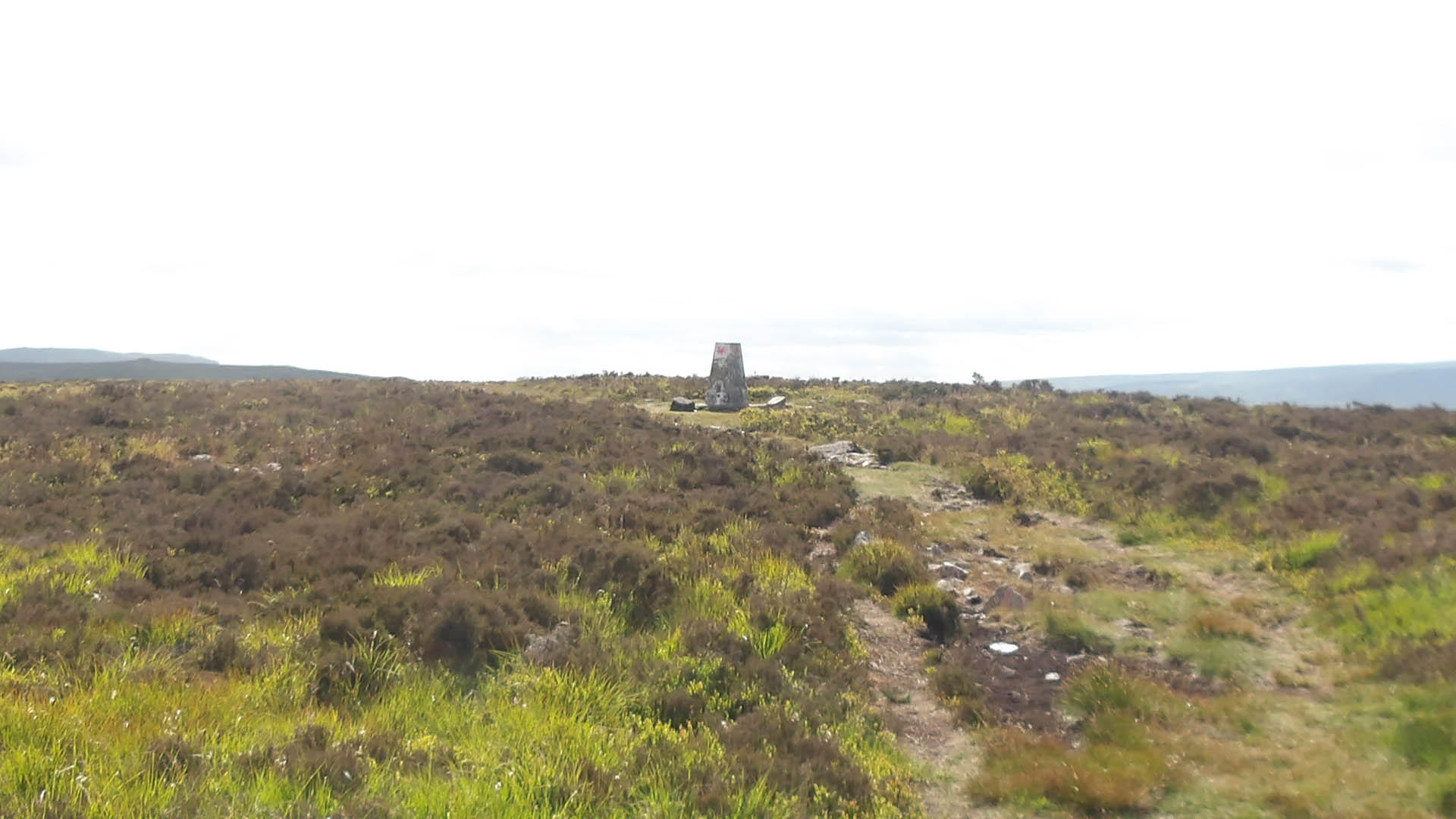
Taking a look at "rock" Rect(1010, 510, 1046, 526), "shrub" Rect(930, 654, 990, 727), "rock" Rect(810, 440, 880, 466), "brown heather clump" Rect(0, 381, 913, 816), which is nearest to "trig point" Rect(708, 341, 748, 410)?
"rock" Rect(810, 440, 880, 466)

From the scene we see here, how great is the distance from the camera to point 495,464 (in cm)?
1722

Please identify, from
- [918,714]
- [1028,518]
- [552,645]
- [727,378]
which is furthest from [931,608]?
[727,378]

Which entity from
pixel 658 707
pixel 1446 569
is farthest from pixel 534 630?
pixel 1446 569

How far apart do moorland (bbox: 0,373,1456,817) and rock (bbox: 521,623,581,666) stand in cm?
5

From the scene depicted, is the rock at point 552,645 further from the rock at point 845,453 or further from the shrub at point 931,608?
the rock at point 845,453

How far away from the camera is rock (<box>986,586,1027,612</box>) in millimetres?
11133

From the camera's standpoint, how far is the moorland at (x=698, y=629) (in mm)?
5539

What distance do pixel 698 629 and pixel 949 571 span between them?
5846 mm

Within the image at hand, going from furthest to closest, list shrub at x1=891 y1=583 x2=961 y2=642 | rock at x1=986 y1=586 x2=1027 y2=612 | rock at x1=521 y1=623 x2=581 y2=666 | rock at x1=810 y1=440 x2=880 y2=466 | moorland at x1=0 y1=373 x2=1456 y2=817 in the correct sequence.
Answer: rock at x1=810 y1=440 x2=880 y2=466 → rock at x1=986 y1=586 x2=1027 y2=612 → shrub at x1=891 y1=583 x2=961 y2=642 → rock at x1=521 y1=623 x2=581 y2=666 → moorland at x1=0 y1=373 x2=1456 y2=817

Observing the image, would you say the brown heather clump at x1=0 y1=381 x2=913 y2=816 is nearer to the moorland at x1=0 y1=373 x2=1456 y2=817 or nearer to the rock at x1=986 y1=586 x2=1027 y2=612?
the moorland at x1=0 y1=373 x2=1456 y2=817

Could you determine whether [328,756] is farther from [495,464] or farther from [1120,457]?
[1120,457]

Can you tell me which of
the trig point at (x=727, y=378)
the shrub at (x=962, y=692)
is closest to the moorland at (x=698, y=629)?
the shrub at (x=962, y=692)

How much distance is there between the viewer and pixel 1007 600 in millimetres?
11297

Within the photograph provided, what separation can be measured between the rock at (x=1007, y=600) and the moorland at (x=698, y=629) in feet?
0.17
